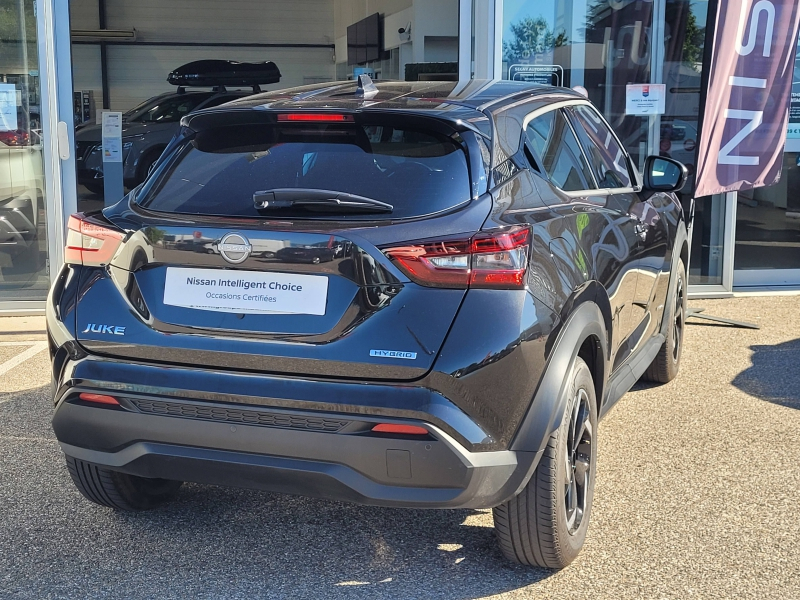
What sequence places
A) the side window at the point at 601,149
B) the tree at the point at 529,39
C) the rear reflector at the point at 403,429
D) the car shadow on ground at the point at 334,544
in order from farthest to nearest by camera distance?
1. the tree at the point at 529,39
2. the side window at the point at 601,149
3. the car shadow on ground at the point at 334,544
4. the rear reflector at the point at 403,429

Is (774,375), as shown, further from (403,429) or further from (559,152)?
(403,429)

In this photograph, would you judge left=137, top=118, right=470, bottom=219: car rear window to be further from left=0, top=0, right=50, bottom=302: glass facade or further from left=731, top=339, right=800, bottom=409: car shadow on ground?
left=0, top=0, right=50, bottom=302: glass facade

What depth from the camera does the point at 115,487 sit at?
11.4ft

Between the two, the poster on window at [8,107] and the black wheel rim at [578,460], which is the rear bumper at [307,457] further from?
the poster on window at [8,107]

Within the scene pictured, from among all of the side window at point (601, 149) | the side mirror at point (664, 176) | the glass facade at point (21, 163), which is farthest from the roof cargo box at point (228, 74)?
the side mirror at point (664, 176)

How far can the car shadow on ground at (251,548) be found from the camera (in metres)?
3.08

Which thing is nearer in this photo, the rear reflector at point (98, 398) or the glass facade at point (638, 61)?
the rear reflector at point (98, 398)

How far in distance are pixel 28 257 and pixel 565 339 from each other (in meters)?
5.86

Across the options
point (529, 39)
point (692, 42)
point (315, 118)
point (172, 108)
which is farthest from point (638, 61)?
point (172, 108)

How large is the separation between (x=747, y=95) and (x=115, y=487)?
5546mm

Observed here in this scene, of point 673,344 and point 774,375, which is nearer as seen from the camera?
point 673,344

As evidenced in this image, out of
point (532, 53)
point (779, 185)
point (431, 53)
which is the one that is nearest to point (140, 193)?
point (532, 53)

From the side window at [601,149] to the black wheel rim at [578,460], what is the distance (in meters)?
1.12

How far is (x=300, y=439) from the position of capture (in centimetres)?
266
